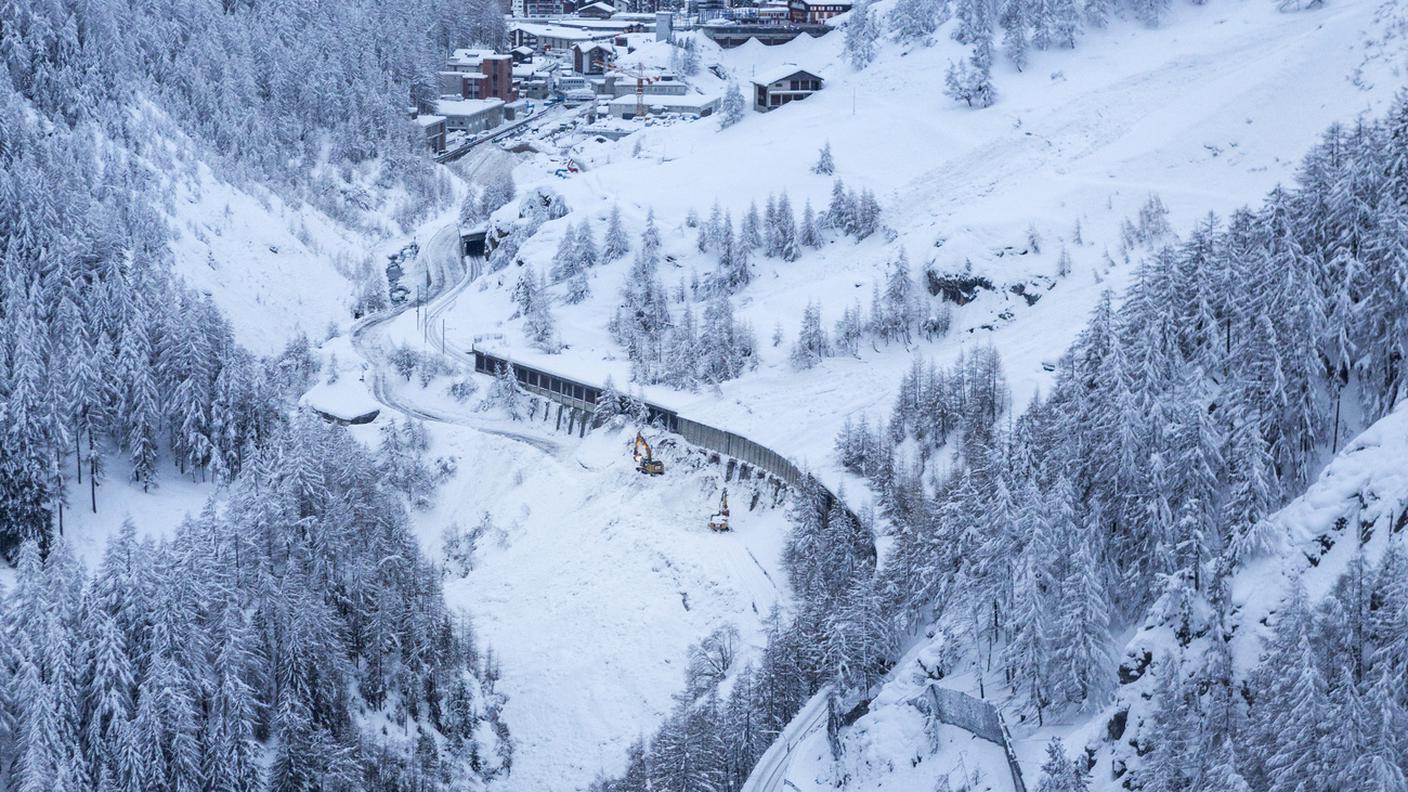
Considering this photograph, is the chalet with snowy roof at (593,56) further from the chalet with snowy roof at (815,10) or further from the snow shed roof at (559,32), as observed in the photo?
the chalet with snowy roof at (815,10)

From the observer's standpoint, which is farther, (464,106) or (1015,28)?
(464,106)

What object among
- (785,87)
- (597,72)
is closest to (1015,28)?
(785,87)

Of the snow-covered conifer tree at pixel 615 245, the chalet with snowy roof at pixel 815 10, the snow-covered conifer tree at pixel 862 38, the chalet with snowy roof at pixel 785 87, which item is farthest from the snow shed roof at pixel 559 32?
the snow-covered conifer tree at pixel 615 245

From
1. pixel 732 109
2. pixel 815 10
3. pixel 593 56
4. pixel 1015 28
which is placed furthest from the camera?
pixel 593 56

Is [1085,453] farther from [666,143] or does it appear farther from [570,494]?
[666,143]

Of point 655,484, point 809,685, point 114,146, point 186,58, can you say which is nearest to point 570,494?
point 655,484

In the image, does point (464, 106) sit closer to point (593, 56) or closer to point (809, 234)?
point (593, 56)

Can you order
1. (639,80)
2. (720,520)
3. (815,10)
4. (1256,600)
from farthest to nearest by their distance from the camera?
(815,10), (639,80), (720,520), (1256,600)
